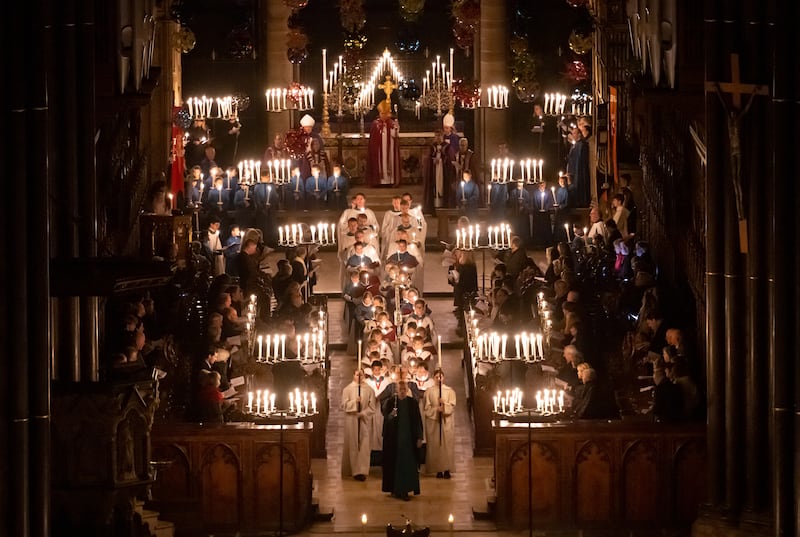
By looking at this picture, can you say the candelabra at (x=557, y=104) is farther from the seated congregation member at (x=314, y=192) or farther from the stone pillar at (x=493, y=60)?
the seated congregation member at (x=314, y=192)

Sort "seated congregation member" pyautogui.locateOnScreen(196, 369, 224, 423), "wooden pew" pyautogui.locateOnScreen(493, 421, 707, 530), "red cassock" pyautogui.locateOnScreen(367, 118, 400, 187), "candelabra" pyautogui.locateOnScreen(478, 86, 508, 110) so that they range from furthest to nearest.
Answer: "red cassock" pyautogui.locateOnScreen(367, 118, 400, 187) < "candelabra" pyautogui.locateOnScreen(478, 86, 508, 110) < "seated congregation member" pyautogui.locateOnScreen(196, 369, 224, 423) < "wooden pew" pyautogui.locateOnScreen(493, 421, 707, 530)

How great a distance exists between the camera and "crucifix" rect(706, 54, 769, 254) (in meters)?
22.2

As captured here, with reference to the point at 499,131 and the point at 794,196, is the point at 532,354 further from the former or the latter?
the point at 499,131

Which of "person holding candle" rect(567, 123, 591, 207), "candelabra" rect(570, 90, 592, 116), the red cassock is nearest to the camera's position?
"person holding candle" rect(567, 123, 591, 207)

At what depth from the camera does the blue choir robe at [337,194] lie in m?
37.9

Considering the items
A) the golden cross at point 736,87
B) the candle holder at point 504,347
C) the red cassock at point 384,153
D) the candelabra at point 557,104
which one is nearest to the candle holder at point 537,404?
the candle holder at point 504,347

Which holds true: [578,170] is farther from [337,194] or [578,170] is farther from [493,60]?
[493,60]

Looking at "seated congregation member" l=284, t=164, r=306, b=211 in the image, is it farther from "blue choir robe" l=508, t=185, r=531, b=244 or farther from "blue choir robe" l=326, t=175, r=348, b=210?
"blue choir robe" l=508, t=185, r=531, b=244

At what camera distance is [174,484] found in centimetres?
A: 2458

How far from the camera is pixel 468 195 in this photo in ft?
121

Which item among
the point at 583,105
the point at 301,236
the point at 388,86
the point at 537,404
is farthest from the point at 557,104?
the point at 537,404

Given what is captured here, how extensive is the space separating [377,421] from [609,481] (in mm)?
3518

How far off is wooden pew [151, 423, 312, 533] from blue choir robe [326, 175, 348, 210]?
1361 centimetres

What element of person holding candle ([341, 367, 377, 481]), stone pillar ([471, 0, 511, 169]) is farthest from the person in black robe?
stone pillar ([471, 0, 511, 169])
